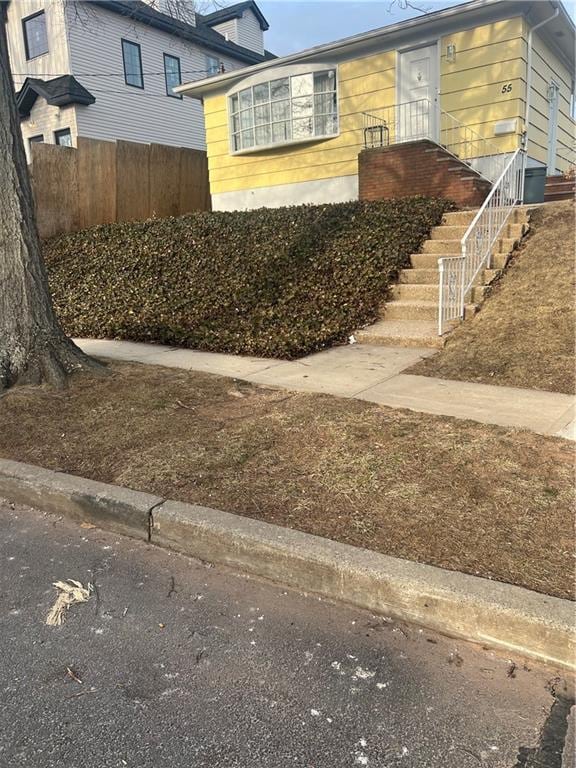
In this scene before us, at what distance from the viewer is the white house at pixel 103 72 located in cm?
1873

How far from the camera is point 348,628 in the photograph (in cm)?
255

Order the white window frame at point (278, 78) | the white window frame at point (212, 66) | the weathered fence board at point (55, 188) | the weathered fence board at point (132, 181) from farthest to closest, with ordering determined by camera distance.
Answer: the white window frame at point (212, 66), the white window frame at point (278, 78), the weathered fence board at point (132, 181), the weathered fence board at point (55, 188)

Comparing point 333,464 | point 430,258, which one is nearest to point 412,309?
point 430,258

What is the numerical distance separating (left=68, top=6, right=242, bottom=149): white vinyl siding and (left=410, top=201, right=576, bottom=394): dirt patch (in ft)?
52.4

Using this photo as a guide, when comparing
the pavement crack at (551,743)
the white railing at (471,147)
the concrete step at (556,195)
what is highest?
the white railing at (471,147)

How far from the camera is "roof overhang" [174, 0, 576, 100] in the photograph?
413 inches

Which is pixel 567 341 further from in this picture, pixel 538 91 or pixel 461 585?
pixel 538 91

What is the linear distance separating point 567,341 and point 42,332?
16.8ft

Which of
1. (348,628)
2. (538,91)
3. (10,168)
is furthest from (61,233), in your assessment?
(348,628)

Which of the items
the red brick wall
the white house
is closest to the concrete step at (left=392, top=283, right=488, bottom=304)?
the red brick wall

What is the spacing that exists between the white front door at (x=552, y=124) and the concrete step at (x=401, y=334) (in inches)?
308

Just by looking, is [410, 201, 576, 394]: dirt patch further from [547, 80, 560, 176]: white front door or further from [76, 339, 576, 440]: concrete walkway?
[547, 80, 560, 176]: white front door

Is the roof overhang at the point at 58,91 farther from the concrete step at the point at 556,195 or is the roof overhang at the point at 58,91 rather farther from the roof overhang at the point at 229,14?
the concrete step at the point at 556,195

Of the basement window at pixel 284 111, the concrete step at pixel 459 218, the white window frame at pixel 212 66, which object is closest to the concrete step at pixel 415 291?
the concrete step at pixel 459 218
